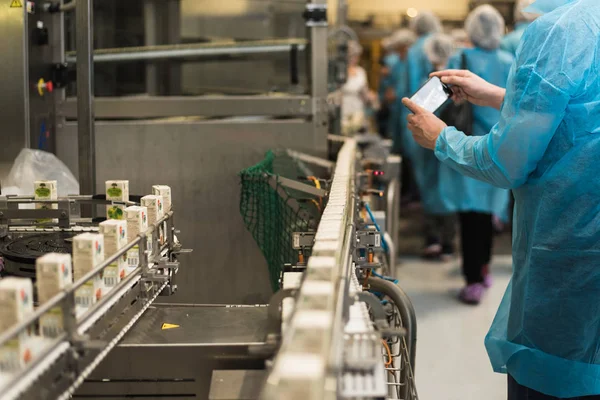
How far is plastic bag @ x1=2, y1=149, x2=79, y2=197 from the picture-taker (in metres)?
2.30

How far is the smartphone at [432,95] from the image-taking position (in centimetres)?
206

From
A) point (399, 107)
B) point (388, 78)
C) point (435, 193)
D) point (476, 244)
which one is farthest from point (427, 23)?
point (476, 244)

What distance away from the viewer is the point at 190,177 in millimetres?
3010

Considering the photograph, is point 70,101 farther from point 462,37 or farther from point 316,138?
point 462,37

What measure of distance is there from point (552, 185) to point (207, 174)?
1.59m

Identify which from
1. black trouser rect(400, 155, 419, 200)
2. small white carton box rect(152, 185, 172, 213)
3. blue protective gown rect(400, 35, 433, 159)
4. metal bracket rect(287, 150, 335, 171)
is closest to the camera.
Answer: small white carton box rect(152, 185, 172, 213)

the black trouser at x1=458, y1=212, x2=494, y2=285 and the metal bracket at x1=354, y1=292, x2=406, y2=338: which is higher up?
the metal bracket at x1=354, y1=292, x2=406, y2=338

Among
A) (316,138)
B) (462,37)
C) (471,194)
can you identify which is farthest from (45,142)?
(462,37)

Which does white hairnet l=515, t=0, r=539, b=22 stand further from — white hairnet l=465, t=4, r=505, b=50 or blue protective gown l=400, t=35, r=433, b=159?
blue protective gown l=400, t=35, r=433, b=159

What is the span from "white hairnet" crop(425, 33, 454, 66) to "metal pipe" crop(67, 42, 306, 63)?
2237 mm

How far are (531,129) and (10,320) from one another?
1156mm

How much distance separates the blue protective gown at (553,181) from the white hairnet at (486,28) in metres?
2.51

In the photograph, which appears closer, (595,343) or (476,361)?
(595,343)

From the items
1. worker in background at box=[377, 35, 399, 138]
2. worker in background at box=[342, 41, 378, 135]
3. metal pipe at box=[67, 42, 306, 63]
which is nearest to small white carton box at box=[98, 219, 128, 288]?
metal pipe at box=[67, 42, 306, 63]
